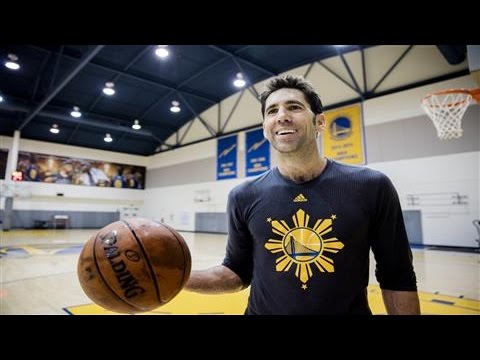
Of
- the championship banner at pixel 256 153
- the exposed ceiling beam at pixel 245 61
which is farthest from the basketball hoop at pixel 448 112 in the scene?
the championship banner at pixel 256 153

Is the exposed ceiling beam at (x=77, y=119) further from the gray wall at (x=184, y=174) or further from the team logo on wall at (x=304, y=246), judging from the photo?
the team logo on wall at (x=304, y=246)

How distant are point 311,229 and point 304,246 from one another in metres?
0.07

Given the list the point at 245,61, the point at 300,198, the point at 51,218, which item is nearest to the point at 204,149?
the point at 245,61

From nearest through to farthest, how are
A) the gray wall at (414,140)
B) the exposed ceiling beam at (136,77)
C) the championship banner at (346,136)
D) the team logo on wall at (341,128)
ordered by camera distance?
the gray wall at (414,140) → the championship banner at (346,136) → the team logo on wall at (341,128) → the exposed ceiling beam at (136,77)

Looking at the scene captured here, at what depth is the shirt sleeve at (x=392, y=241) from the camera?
1176 millimetres

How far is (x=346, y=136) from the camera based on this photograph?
9336mm

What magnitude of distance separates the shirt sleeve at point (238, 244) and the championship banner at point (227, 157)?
1104cm

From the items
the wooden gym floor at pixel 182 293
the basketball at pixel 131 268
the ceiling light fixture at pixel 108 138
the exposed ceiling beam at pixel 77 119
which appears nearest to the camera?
the basketball at pixel 131 268

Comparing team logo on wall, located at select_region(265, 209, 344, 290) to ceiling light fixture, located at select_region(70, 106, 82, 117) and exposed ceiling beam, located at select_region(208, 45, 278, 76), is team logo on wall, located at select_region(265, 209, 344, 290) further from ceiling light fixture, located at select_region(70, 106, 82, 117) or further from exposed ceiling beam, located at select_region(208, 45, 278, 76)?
ceiling light fixture, located at select_region(70, 106, 82, 117)

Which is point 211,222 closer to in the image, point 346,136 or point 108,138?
point 108,138

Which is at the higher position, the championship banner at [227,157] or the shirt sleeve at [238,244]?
the championship banner at [227,157]

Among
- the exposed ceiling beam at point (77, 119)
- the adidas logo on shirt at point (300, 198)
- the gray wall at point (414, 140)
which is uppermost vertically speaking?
the exposed ceiling beam at point (77, 119)
